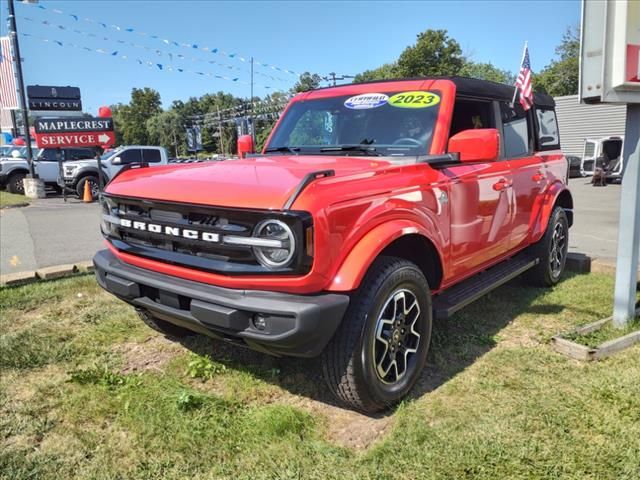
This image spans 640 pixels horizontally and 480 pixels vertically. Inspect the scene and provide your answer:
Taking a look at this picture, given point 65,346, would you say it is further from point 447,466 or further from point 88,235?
point 88,235

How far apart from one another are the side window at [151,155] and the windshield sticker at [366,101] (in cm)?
1356

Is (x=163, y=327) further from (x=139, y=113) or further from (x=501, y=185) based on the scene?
(x=139, y=113)

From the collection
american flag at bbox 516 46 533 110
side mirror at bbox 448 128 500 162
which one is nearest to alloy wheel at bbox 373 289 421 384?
side mirror at bbox 448 128 500 162

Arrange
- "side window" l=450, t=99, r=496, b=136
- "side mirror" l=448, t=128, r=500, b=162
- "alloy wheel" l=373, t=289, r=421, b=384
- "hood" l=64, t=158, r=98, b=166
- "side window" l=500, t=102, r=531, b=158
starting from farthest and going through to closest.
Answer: "hood" l=64, t=158, r=98, b=166, "side window" l=500, t=102, r=531, b=158, "side window" l=450, t=99, r=496, b=136, "side mirror" l=448, t=128, r=500, b=162, "alloy wheel" l=373, t=289, r=421, b=384

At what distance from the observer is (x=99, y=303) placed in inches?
184

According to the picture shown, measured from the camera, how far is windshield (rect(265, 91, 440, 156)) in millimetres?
3492

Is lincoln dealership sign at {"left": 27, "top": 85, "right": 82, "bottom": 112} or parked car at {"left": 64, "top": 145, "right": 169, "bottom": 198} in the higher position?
lincoln dealership sign at {"left": 27, "top": 85, "right": 82, "bottom": 112}

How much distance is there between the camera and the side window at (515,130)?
430 cm

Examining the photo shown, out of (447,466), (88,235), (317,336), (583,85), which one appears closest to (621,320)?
(583,85)

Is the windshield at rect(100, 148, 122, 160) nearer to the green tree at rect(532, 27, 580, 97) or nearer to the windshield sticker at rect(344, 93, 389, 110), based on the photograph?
the windshield sticker at rect(344, 93, 389, 110)

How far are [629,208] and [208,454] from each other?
11.2 ft

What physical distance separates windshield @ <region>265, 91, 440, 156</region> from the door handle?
2.65 ft

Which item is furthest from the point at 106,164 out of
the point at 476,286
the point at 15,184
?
the point at 476,286

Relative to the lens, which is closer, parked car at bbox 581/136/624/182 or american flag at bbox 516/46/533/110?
american flag at bbox 516/46/533/110
